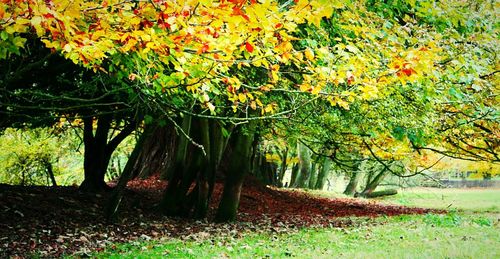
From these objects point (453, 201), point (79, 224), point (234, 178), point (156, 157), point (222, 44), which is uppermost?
point (222, 44)

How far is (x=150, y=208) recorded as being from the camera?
15.1 meters

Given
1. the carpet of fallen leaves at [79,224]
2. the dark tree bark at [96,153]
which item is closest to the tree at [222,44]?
the carpet of fallen leaves at [79,224]

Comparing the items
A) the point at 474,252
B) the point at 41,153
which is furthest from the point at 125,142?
the point at 474,252

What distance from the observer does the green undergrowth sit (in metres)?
7.62

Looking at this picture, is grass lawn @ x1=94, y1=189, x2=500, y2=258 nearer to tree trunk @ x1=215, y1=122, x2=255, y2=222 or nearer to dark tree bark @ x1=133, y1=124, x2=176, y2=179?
tree trunk @ x1=215, y1=122, x2=255, y2=222

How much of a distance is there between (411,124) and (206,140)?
5975 millimetres

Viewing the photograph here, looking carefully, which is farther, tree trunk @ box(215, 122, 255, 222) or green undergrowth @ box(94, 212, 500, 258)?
tree trunk @ box(215, 122, 255, 222)

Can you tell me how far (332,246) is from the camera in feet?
28.9

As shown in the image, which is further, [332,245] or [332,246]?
[332,245]

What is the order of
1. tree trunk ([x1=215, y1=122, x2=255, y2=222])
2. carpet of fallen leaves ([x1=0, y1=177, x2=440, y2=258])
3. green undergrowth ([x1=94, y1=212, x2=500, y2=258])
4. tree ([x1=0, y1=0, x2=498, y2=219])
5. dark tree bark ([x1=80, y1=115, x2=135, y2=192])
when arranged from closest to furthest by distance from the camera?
tree ([x1=0, y1=0, x2=498, y2=219]) → green undergrowth ([x1=94, y1=212, x2=500, y2=258]) → carpet of fallen leaves ([x1=0, y1=177, x2=440, y2=258]) → tree trunk ([x1=215, y1=122, x2=255, y2=222]) → dark tree bark ([x1=80, y1=115, x2=135, y2=192])

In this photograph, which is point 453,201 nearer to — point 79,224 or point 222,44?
point 79,224

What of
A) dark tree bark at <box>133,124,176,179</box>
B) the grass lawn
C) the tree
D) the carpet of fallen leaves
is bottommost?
the carpet of fallen leaves

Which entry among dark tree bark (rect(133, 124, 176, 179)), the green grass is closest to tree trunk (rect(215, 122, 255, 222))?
dark tree bark (rect(133, 124, 176, 179))

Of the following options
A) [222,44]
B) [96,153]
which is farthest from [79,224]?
[222,44]
